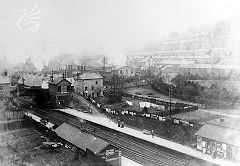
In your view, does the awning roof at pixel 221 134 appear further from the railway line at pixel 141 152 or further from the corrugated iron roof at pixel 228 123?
the railway line at pixel 141 152

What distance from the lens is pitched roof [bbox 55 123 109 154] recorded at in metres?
7.82

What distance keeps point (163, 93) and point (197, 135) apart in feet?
Result: 16.6

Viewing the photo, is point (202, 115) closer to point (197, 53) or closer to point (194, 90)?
point (194, 90)

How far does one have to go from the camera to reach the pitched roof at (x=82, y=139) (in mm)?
7824

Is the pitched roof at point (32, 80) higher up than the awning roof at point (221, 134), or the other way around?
the pitched roof at point (32, 80)

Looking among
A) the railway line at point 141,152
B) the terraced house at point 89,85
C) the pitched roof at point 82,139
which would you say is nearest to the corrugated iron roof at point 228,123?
the railway line at point 141,152

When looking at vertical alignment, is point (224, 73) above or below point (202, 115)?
above

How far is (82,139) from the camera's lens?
28.2 ft

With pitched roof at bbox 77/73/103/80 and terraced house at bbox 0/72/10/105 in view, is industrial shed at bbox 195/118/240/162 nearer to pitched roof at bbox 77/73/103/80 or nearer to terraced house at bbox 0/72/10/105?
pitched roof at bbox 77/73/103/80

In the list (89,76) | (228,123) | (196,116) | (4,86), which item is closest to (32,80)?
(4,86)

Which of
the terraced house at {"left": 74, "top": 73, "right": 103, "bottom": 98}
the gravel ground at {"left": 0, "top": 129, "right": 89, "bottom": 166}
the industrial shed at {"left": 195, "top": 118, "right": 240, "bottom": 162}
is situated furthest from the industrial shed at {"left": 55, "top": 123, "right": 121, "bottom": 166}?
the terraced house at {"left": 74, "top": 73, "right": 103, "bottom": 98}

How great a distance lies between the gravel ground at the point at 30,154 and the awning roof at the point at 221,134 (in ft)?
14.0

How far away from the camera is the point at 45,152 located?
780 cm

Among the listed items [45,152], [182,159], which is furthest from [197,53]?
[45,152]
